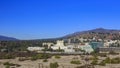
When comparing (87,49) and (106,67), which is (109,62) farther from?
(87,49)

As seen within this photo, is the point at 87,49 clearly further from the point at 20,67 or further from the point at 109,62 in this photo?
the point at 20,67

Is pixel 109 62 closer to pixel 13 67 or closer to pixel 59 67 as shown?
pixel 59 67

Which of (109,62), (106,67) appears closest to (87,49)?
(109,62)

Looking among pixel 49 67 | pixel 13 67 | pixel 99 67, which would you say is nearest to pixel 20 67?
pixel 13 67

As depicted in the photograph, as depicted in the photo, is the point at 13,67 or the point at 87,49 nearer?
the point at 13,67

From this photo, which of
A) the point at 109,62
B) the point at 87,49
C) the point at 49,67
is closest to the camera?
the point at 49,67

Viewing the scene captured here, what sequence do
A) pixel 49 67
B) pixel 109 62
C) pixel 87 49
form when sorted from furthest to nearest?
1. pixel 87 49
2. pixel 109 62
3. pixel 49 67

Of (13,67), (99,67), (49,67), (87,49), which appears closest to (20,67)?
(13,67)

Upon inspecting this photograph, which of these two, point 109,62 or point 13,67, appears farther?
point 109,62

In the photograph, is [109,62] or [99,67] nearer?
[99,67]
